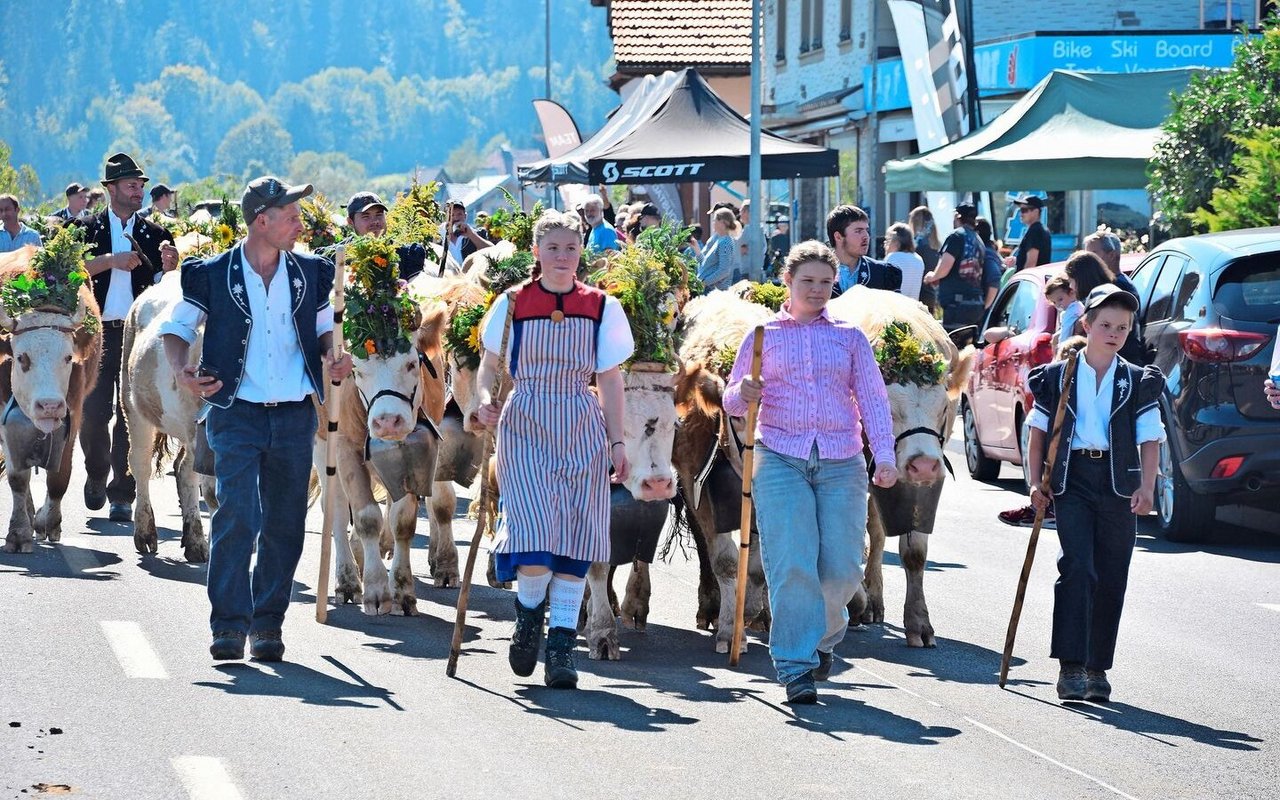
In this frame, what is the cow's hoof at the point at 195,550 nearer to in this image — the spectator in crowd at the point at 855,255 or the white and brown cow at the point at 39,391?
the white and brown cow at the point at 39,391

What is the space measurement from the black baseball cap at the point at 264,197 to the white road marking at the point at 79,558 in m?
3.47

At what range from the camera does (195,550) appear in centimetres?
1220

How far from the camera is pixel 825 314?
8688 millimetres

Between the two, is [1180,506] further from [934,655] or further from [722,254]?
[722,254]

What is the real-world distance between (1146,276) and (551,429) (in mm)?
7471

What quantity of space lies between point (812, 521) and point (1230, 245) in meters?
6.29

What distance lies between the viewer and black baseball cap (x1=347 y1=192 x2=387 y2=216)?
1394 centimetres

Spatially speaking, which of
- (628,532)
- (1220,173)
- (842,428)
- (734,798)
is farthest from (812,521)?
(1220,173)

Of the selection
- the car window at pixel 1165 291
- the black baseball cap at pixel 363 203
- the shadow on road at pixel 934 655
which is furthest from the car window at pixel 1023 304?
the shadow on road at pixel 934 655

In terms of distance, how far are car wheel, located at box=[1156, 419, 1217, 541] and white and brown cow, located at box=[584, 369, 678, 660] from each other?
5.20 meters

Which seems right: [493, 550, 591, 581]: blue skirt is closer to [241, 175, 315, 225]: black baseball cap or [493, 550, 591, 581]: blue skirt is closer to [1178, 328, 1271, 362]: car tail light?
[241, 175, 315, 225]: black baseball cap

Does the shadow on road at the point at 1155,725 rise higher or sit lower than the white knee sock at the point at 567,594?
lower

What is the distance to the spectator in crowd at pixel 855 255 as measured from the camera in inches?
472

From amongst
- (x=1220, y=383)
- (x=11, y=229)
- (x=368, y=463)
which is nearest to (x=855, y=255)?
(x=1220, y=383)
